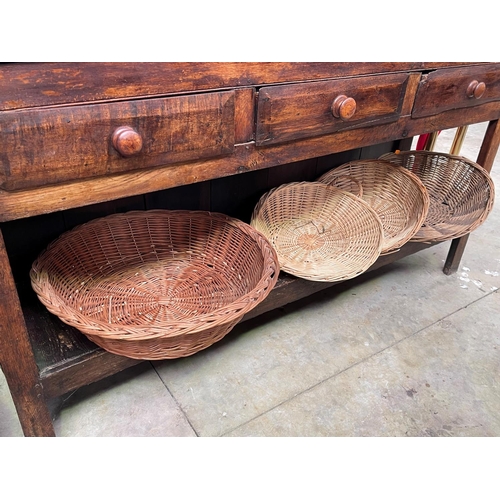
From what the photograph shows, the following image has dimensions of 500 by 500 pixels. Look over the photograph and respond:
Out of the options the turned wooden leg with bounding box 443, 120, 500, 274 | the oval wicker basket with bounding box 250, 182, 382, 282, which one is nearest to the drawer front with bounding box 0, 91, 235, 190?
the oval wicker basket with bounding box 250, 182, 382, 282

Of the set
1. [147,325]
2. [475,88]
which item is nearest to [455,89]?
[475,88]

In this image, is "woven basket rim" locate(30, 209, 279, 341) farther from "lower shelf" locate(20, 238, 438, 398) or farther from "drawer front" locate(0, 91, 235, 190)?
"drawer front" locate(0, 91, 235, 190)

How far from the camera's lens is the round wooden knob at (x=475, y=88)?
1.18 metres

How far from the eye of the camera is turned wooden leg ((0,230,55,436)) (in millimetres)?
732

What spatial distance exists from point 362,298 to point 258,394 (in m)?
0.54

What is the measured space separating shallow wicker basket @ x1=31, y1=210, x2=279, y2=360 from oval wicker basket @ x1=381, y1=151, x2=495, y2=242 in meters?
0.63

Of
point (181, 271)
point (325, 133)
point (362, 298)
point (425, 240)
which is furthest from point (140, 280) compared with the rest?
point (425, 240)

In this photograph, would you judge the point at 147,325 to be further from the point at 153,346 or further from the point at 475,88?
the point at 475,88

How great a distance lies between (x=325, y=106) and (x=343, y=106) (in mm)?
37

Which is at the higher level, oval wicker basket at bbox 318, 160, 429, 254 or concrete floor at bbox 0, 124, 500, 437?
oval wicker basket at bbox 318, 160, 429, 254

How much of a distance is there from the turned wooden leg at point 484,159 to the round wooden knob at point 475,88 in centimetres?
26

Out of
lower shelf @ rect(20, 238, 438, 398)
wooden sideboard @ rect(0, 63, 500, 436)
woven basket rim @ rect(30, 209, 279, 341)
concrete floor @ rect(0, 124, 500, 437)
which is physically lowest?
concrete floor @ rect(0, 124, 500, 437)

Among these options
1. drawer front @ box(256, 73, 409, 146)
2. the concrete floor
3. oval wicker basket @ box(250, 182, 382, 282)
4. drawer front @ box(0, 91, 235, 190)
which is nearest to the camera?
drawer front @ box(0, 91, 235, 190)

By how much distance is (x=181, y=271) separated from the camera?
1233 millimetres
